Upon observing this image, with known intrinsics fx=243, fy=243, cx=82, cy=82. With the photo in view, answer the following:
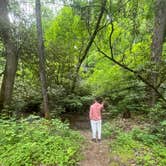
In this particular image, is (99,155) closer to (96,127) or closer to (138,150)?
(138,150)

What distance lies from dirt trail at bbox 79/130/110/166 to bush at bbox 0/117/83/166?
0.26 m

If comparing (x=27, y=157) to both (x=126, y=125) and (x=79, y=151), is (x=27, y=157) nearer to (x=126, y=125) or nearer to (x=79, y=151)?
(x=79, y=151)

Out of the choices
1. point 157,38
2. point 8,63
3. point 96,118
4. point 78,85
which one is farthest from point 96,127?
point 78,85

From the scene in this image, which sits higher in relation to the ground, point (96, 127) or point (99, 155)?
point (96, 127)

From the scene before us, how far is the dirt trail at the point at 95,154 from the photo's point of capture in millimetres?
6410

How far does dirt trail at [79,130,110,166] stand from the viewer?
6.41 metres

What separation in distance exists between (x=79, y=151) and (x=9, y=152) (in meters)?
1.92

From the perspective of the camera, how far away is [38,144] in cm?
682

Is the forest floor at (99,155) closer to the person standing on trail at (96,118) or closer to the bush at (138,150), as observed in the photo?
the bush at (138,150)

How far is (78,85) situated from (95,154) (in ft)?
28.0

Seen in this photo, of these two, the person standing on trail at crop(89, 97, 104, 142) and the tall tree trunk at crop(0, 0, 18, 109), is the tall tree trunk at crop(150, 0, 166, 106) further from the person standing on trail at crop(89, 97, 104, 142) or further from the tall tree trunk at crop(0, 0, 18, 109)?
the tall tree trunk at crop(0, 0, 18, 109)

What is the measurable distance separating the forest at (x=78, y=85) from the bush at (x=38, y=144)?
26 millimetres

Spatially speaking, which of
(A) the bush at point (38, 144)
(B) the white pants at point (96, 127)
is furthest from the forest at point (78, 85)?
(B) the white pants at point (96, 127)

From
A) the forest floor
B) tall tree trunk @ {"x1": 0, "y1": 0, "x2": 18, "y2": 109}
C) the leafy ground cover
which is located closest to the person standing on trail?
the forest floor
